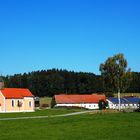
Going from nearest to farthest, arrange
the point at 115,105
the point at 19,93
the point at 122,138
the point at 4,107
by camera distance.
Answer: the point at 122,138
the point at 4,107
the point at 19,93
the point at 115,105

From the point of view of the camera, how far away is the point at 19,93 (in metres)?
98.0

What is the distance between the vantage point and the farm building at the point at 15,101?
9212 centimetres

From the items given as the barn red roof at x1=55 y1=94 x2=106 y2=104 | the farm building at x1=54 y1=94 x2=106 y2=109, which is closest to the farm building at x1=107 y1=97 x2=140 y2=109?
the barn red roof at x1=55 y1=94 x2=106 y2=104

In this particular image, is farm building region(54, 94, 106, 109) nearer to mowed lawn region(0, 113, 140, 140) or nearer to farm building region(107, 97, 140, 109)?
farm building region(107, 97, 140, 109)

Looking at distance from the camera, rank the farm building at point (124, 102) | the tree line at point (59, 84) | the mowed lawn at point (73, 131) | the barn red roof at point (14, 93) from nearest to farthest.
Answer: the mowed lawn at point (73, 131) → the barn red roof at point (14, 93) → the farm building at point (124, 102) → the tree line at point (59, 84)

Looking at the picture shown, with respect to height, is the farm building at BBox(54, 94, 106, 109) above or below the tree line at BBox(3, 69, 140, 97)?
below

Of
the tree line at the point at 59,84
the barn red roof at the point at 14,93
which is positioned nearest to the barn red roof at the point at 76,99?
the barn red roof at the point at 14,93

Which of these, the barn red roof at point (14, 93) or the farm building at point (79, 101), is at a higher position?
the barn red roof at point (14, 93)

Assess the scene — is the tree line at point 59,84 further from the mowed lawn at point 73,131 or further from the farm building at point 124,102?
the mowed lawn at point 73,131

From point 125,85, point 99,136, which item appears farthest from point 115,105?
point 99,136

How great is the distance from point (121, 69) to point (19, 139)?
76479 mm

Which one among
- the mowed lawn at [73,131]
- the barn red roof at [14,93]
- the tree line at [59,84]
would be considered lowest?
the mowed lawn at [73,131]

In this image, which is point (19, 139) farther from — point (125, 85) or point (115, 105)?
point (115, 105)

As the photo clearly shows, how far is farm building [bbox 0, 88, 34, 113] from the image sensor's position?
302 feet
